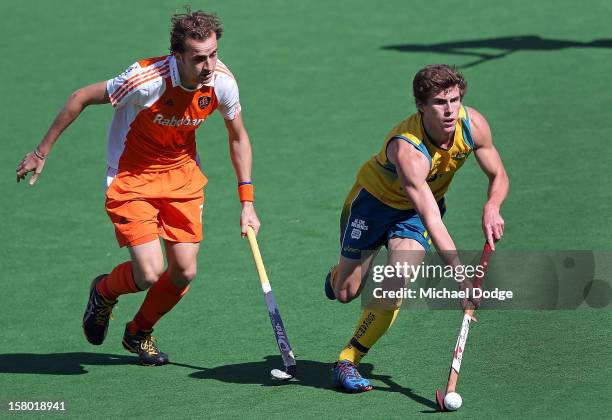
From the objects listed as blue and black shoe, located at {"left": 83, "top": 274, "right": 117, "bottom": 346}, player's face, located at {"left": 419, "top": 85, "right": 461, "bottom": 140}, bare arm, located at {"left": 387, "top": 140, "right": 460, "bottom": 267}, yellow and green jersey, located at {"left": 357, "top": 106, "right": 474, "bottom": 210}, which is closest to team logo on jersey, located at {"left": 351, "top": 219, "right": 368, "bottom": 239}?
yellow and green jersey, located at {"left": 357, "top": 106, "right": 474, "bottom": 210}

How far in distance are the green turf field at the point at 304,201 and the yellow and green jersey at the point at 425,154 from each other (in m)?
0.86

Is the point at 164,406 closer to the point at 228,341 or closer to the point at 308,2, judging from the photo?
the point at 228,341

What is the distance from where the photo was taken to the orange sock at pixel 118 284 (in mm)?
6326

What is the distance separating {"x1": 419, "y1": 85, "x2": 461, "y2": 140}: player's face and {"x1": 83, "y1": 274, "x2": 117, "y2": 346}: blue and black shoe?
80.4 inches

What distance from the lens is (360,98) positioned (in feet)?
35.7

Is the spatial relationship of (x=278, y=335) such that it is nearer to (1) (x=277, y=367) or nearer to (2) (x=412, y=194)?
(1) (x=277, y=367)

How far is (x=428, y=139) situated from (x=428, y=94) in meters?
0.25

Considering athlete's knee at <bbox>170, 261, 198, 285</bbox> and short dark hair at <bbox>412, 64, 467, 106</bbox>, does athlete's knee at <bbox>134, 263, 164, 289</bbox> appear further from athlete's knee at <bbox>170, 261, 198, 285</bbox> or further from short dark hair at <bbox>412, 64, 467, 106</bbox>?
short dark hair at <bbox>412, 64, 467, 106</bbox>

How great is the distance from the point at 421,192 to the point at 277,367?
1.33 meters

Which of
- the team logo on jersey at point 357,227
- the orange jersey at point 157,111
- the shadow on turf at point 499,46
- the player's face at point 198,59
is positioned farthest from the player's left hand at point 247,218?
the shadow on turf at point 499,46

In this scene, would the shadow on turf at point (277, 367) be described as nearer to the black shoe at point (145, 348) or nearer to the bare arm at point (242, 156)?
the black shoe at point (145, 348)

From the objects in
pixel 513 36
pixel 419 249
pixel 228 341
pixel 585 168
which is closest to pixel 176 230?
pixel 228 341

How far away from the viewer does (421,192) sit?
5.55 metres

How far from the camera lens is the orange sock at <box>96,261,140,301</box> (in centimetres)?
633
